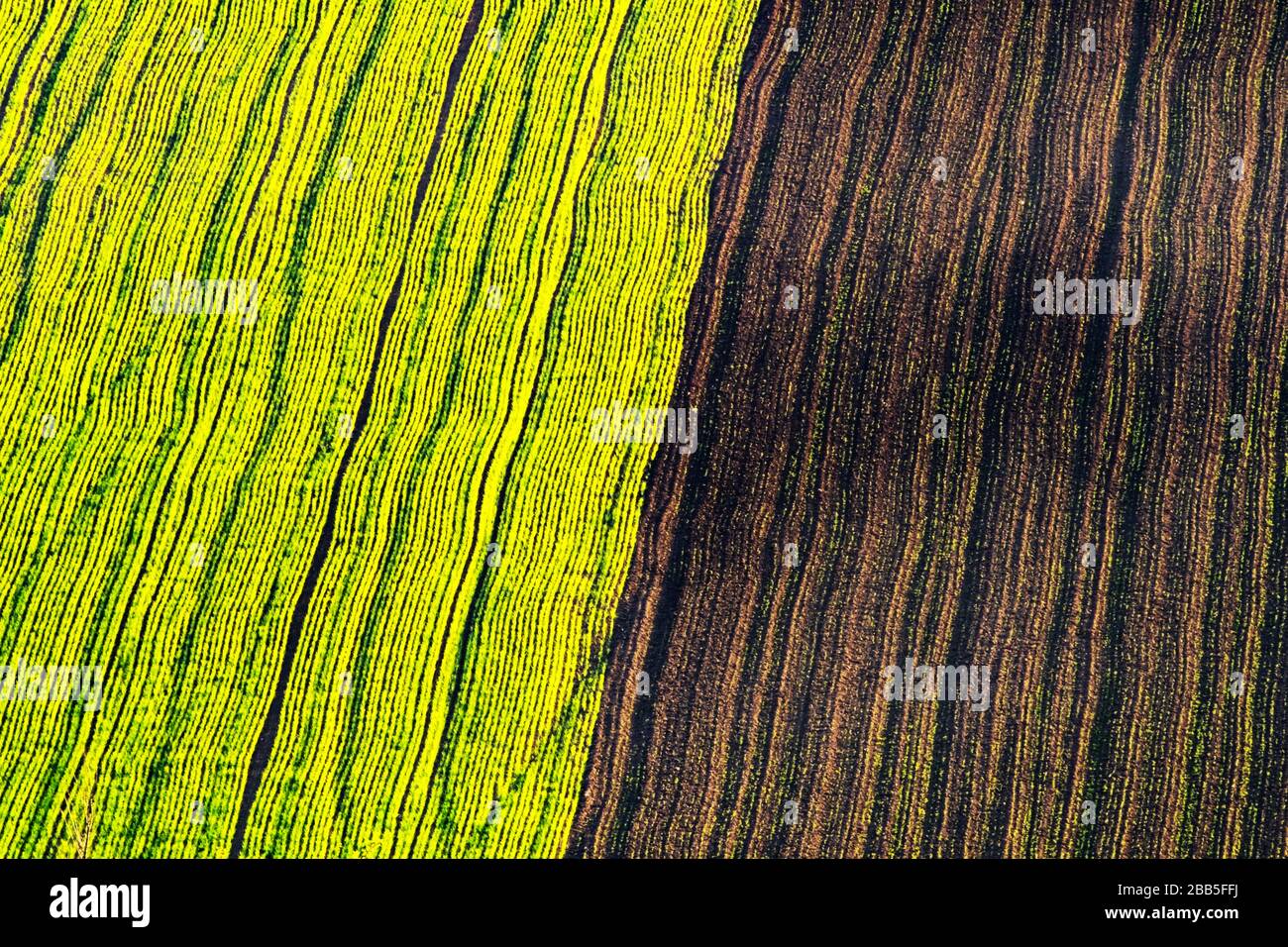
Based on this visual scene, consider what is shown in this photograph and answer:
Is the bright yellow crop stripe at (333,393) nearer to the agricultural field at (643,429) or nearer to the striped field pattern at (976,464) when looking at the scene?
the agricultural field at (643,429)

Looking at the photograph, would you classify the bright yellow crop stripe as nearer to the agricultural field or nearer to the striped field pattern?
the agricultural field

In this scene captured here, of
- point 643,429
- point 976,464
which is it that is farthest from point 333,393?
point 976,464

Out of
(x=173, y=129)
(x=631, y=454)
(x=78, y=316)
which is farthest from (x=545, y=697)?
(x=173, y=129)

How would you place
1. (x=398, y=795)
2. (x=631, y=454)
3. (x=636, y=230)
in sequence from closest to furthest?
(x=398, y=795) < (x=631, y=454) < (x=636, y=230)

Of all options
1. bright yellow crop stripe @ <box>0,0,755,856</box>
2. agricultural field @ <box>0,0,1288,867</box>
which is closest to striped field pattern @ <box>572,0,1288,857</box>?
agricultural field @ <box>0,0,1288,867</box>

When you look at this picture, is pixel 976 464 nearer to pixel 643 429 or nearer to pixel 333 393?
pixel 643 429

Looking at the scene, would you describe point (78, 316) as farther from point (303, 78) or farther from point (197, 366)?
point (303, 78)
